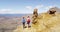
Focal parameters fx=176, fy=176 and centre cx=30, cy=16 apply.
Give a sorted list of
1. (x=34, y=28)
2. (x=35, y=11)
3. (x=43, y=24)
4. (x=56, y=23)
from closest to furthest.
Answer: (x=56, y=23) < (x=43, y=24) < (x=34, y=28) < (x=35, y=11)

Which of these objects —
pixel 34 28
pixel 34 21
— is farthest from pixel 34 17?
pixel 34 28

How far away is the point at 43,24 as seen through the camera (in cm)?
2662

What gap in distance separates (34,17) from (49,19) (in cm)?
456

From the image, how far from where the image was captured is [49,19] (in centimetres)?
2670

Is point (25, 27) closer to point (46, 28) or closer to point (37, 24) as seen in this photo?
point (37, 24)

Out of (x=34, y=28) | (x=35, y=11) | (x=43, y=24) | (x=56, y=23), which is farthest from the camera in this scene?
(x=35, y=11)

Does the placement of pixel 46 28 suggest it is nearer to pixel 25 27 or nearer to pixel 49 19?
pixel 49 19

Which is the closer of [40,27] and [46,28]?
[46,28]

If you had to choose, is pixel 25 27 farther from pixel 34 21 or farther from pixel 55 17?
pixel 55 17

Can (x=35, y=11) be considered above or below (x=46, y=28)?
above

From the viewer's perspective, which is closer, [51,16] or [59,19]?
[59,19]

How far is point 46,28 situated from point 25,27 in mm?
5927

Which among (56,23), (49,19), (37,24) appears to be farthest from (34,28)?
(56,23)

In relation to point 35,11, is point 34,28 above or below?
below
